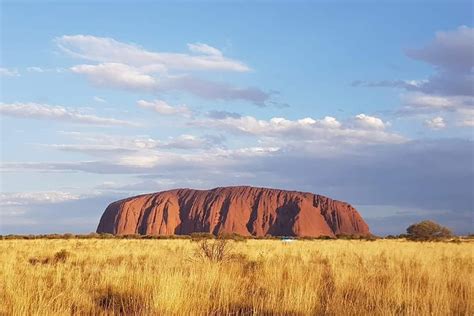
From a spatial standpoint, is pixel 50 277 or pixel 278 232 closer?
pixel 50 277

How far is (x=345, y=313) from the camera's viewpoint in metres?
5.95

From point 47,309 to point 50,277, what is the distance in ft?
15.8

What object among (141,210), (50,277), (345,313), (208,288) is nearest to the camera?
(345,313)

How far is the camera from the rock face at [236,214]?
335 feet

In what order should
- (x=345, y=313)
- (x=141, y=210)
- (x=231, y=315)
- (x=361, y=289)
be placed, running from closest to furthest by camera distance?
(x=345, y=313), (x=231, y=315), (x=361, y=289), (x=141, y=210)

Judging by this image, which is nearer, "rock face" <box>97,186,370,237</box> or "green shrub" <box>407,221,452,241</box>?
"green shrub" <box>407,221,452,241</box>

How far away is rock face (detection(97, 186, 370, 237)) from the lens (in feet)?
335

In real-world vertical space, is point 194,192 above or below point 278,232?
above

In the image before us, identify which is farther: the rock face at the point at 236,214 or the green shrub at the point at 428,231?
the rock face at the point at 236,214

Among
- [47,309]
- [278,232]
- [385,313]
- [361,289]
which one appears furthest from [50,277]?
[278,232]

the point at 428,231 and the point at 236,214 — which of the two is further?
the point at 236,214

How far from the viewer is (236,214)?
342 ft

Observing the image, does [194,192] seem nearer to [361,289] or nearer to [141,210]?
[141,210]

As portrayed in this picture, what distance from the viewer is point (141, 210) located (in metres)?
110
